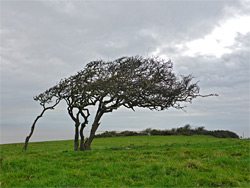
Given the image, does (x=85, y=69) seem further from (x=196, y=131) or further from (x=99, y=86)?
(x=196, y=131)

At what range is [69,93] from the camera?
1883cm

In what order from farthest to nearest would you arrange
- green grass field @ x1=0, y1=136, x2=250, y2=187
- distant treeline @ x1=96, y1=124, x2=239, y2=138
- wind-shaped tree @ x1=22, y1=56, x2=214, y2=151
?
1. distant treeline @ x1=96, y1=124, x2=239, y2=138
2. wind-shaped tree @ x1=22, y1=56, x2=214, y2=151
3. green grass field @ x1=0, y1=136, x2=250, y2=187

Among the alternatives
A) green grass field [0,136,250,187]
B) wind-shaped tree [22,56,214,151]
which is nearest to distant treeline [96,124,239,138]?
wind-shaped tree [22,56,214,151]

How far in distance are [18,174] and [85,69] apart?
12054 mm

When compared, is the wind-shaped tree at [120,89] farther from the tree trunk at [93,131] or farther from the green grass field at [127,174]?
the green grass field at [127,174]

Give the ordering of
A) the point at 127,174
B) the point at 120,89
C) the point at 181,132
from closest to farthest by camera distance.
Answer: the point at 127,174
the point at 120,89
the point at 181,132

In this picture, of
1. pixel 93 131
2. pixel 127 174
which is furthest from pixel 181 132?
pixel 127 174

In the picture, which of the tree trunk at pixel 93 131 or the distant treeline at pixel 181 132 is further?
the distant treeline at pixel 181 132

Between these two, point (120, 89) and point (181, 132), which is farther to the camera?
point (181, 132)

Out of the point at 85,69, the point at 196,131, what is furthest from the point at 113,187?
the point at 196,131

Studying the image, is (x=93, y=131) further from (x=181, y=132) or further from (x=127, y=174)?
(x=181, y=132)

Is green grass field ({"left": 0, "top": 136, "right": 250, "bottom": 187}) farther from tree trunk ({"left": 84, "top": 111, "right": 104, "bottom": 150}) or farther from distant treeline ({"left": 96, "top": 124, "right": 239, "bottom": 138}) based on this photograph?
distant treeline ({"left": 96, "top": 124, "right": 239, "bottom": 138})

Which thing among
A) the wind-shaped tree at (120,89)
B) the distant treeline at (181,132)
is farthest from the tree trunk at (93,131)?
the distant treeline at (181,132)

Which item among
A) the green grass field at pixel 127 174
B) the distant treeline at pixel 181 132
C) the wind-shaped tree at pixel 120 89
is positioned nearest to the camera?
the green grass field at pixel 127 174
